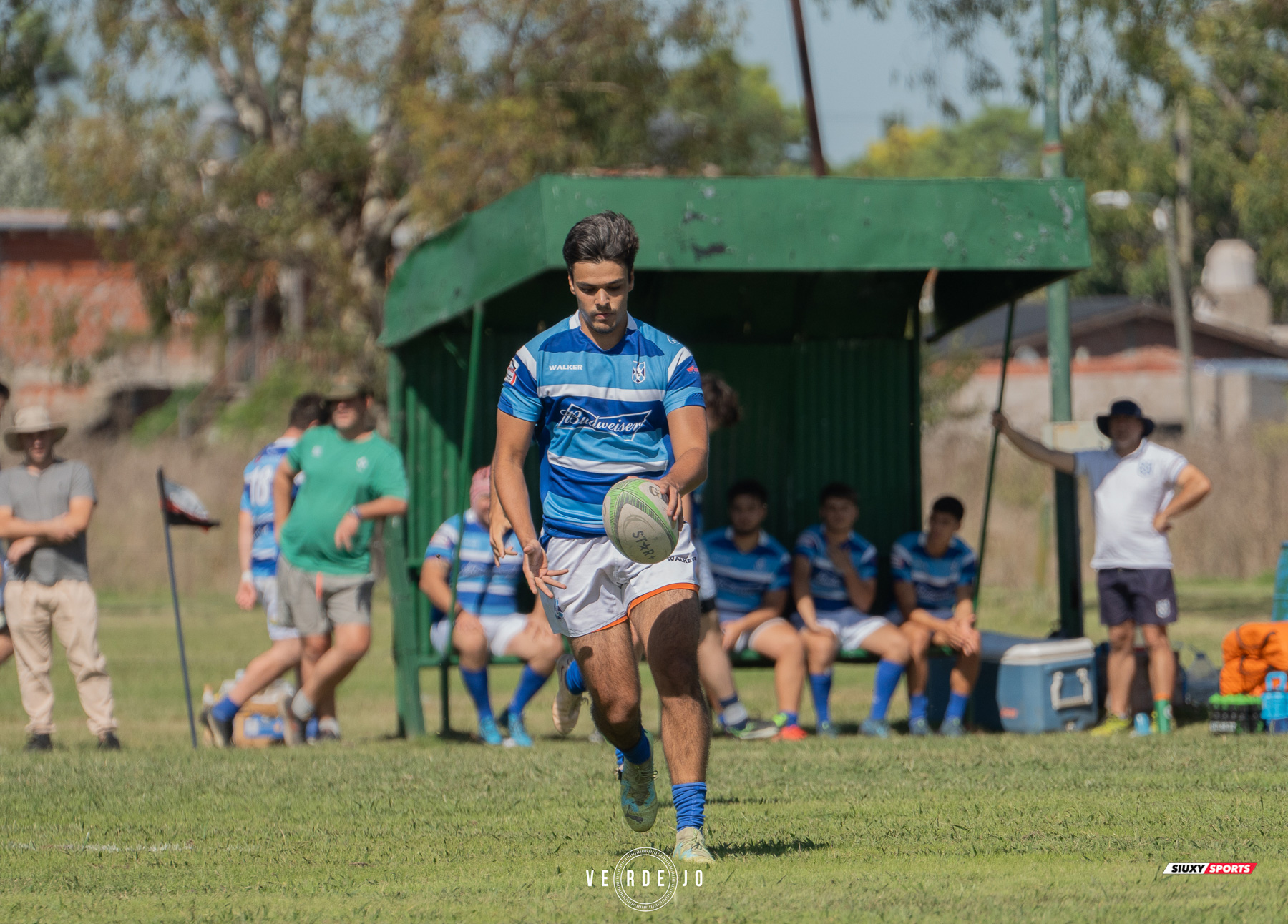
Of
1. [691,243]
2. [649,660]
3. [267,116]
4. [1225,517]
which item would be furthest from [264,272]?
[649,660]

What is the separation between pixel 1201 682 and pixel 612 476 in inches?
270

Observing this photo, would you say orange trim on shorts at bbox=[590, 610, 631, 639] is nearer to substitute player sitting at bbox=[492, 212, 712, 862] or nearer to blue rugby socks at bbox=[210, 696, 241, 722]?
substitute player sitting at bbox=[492, 212, 712, 862]

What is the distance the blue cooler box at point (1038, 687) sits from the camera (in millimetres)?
10359

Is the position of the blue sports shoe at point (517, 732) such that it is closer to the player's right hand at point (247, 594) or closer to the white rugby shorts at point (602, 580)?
the player's right hand at point (247, 594)

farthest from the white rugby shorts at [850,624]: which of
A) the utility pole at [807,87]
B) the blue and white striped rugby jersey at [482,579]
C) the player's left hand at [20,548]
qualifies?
the utility pole at [807,87]

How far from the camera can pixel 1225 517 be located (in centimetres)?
2534

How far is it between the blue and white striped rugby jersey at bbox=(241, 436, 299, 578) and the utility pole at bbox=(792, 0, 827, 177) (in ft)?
34.4

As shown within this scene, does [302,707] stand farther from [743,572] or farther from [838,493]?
[838,493]

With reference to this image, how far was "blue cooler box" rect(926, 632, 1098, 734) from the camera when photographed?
10359 millimetres

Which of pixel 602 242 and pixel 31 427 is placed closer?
pixel 602 242

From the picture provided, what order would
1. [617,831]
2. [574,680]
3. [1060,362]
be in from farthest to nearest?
[1060,362], [574,680], [617,831]

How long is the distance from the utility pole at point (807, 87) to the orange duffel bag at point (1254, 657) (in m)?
11.4

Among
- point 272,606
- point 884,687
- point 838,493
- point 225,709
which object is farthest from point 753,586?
point 225,709

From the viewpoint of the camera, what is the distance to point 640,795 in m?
5.85
